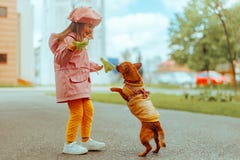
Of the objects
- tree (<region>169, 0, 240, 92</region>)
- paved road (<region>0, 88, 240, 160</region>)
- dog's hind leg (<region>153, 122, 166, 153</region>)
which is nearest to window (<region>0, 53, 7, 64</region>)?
paved road (<region>0, 88, 240, 160</region>)

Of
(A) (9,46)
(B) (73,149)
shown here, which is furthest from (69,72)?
(A) (9,46)

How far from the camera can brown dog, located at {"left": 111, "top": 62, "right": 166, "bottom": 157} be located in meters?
1.64

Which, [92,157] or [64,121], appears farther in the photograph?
[64,121]

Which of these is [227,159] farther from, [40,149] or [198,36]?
[198,36]

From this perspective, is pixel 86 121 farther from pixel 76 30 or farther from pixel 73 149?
pixel 76 30

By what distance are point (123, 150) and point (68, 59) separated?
590 mm

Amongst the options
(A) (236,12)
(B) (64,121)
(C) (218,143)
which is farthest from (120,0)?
(C) (218,143)

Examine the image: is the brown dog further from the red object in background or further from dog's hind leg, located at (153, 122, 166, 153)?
the red object in background

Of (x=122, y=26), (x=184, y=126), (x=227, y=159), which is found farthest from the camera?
(x=122, y=26)

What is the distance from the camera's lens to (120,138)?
7.27 feet

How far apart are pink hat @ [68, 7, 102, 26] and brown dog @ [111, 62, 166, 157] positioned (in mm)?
287

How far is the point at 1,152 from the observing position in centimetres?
176

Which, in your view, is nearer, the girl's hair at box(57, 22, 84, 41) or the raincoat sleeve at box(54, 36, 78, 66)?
the raincoat sleeve at box(54, 36, 78, 66)

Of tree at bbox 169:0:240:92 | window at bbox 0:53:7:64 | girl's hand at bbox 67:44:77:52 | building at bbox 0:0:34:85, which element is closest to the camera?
girl's hand at bbox 67:44:77:52
